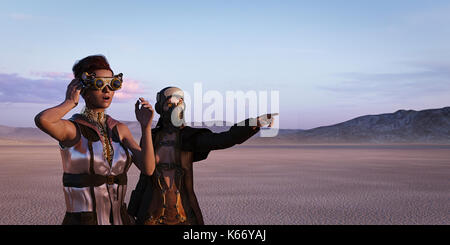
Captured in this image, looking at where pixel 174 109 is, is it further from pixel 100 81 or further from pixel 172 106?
pixel 100 81

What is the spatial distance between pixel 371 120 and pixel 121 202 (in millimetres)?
137359

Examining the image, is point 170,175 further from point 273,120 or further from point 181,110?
point 273,120

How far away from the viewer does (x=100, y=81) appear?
2943mm

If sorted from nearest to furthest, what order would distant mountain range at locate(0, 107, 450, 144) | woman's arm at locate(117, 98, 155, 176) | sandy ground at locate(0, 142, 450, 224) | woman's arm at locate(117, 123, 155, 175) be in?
woman's arm at locate(117, 98, 155, 176)
woman's arm at locate(117, 123, 155, 175)
sandy ground at locate(0, 142, 450, 224)
distant mountain range at locate(0, 107, 450, 144)

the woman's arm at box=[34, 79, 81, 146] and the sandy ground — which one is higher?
the woman's arm at box=[34, 79, 81, 146]

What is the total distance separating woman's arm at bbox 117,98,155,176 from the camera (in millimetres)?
2830

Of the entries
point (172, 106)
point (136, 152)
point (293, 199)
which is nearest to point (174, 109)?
point (172, 106)

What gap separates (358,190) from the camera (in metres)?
11.8

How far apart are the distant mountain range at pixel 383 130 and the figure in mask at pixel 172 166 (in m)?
104

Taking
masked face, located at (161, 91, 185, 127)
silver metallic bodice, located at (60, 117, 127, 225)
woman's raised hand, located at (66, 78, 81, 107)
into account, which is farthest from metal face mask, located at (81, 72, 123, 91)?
masked face, located at (161, 91, 185, 127)

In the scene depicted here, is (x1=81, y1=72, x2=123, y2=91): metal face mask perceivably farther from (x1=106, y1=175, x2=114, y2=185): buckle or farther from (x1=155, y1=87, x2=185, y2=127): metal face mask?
(x1=155, y1=87, x2=185, y2=127): metal face mask

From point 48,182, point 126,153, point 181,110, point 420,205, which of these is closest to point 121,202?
point 126,153

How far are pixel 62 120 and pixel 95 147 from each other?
0.26m

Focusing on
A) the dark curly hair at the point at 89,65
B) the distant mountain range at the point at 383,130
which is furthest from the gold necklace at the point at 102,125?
the distant mountain range at the point at 383,130
